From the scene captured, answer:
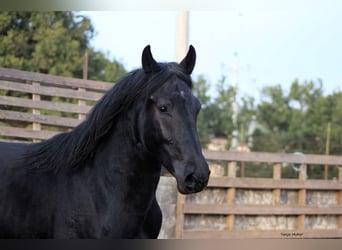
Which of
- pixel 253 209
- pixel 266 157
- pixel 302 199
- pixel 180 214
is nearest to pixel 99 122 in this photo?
pixel 180 214

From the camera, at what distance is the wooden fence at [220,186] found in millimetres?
4789

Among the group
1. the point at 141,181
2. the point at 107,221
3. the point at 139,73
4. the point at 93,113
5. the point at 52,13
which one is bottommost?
the point at 107,221

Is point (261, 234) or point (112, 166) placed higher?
point (112, 166)

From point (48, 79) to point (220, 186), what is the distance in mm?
2023

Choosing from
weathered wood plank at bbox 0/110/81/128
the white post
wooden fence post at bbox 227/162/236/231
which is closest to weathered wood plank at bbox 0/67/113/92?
weathered wood plank at bbox 0/110/81/128

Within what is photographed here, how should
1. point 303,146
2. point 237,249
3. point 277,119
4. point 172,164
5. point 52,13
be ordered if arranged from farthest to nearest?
point 277,119
point 303,146
point 52,13
point 237,249
point 172,164

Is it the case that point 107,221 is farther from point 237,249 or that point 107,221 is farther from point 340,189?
point 340,189

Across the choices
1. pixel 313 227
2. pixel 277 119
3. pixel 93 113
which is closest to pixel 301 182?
pixel 313 227

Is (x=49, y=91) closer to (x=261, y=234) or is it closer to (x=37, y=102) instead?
(x=37, y=102)

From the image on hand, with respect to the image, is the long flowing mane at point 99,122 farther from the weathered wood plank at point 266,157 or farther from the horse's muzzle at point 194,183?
the weathered wood plank at point 266,157

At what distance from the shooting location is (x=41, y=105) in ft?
16.0

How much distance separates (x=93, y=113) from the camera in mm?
2764

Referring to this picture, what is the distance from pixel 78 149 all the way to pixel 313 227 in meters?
4.17

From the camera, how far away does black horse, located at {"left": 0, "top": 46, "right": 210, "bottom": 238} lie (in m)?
2.51
